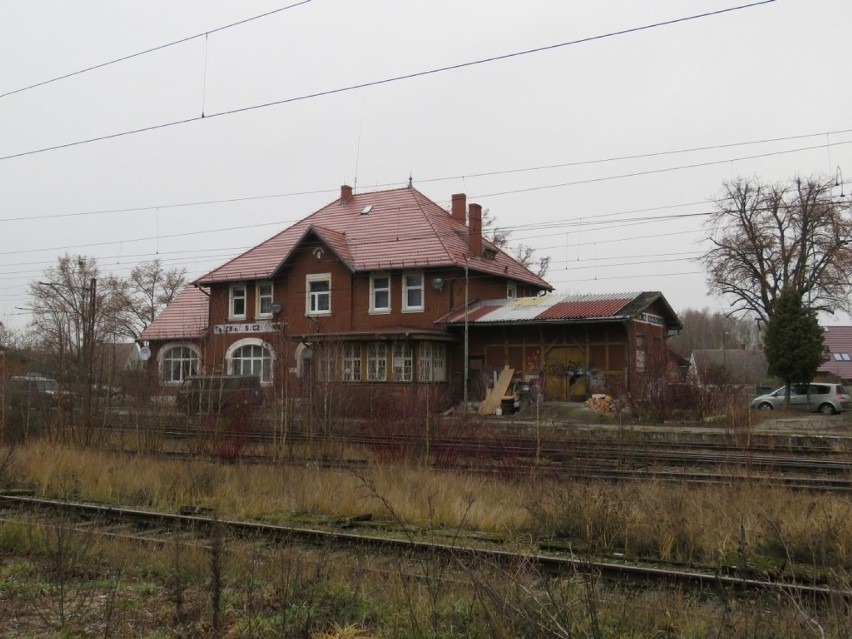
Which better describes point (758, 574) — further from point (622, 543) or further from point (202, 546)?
point (202, 546)

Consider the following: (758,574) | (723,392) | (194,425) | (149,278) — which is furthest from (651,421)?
(149,278)

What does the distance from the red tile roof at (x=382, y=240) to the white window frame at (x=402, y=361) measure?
13.5 ft

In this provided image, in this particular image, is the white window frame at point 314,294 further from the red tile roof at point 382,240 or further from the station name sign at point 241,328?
the station name sign at point 241,328

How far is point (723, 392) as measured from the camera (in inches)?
1049

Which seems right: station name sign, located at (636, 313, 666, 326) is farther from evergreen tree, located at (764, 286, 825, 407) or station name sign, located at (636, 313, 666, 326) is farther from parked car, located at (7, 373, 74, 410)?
parked car, located at (7, 373, 74, 410)

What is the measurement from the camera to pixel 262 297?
1640 inches

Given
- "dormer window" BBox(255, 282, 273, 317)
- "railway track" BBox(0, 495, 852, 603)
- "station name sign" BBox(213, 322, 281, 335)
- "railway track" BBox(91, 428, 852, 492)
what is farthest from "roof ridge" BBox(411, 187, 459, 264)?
"railway track" BBox(0, 495, 852, 603)

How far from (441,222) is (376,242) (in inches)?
152

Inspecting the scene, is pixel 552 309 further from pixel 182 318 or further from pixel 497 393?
pixel 182 318

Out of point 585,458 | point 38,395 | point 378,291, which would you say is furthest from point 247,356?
point 585,458

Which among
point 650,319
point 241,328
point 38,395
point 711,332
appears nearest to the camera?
point 38,395

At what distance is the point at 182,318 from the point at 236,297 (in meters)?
5.72

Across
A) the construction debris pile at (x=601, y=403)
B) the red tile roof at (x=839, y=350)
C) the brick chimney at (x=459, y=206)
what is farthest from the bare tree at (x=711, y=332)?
the construction debris pile at (x=601, y=403)

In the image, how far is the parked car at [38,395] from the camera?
18.9 meters
